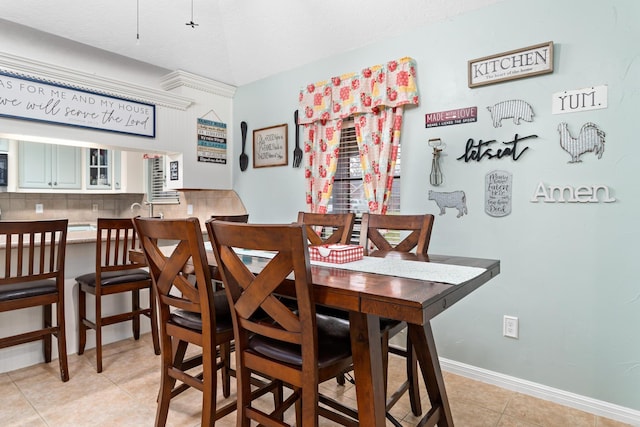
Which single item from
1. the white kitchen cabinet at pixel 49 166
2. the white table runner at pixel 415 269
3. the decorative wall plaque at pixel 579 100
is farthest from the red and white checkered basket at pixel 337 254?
the white kitchen cabinet at pixel 49 166

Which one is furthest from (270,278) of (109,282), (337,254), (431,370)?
(109,282)

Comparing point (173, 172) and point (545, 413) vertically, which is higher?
point (173, 172)

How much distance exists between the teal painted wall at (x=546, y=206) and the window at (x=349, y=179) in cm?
47

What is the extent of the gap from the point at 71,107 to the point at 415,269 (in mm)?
2897

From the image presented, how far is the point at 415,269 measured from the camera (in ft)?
4.97

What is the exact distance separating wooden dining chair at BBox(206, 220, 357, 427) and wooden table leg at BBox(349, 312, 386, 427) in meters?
0.09

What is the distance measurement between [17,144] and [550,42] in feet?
16.6

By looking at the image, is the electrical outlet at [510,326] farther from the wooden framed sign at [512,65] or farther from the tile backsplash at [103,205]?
the tile backsplash at [103,205]

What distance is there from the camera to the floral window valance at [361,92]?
104 inches

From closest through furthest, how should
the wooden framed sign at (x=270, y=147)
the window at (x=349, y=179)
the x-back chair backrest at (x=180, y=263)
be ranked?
the x-back chair backrest at (x=180, y=263), the window at (x=349, y=179), the wooden framed sign at (x=270, y=147)

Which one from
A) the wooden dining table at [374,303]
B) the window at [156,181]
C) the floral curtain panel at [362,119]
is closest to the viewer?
the wooden dining table at [374,303]

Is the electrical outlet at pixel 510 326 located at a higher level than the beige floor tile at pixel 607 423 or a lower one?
higher

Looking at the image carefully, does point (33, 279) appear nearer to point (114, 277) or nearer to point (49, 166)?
point (114, 277)

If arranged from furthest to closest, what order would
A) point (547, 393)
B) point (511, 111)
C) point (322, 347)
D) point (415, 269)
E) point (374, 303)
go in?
point (511, 111) → point (547, 393) → point (415, 269) → point (322, 347) → point (374, 303)
